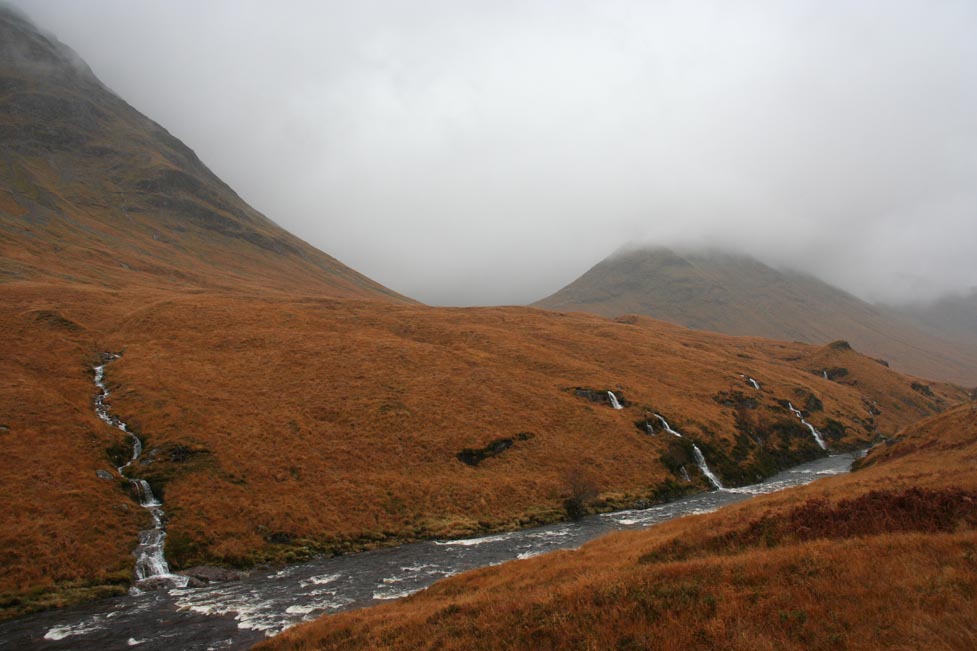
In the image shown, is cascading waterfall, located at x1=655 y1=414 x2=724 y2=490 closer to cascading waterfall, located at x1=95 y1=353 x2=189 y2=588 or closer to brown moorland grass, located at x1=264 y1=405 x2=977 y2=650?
brown moorland grass, located at x1=264 y1=405 x2=977 y2=650

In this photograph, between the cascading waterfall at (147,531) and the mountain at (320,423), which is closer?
the cascading waterfall at (147,531)

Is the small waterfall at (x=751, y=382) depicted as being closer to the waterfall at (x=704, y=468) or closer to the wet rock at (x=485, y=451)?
the waterfall at (x=704, y=468)

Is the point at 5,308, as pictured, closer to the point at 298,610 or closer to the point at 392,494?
the point at 392,494

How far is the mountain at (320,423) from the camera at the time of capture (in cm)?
3662

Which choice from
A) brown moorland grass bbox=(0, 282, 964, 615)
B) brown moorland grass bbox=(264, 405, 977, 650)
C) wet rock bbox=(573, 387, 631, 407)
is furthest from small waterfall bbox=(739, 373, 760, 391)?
brown moorland grass bbox=(264, 405, 977, 650)

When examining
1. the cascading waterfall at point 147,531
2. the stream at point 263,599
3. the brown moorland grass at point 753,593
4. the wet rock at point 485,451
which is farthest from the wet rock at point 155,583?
the wet rock at point 485,451

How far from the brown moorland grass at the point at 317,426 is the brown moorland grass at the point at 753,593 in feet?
63.1

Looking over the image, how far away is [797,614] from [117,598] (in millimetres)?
35092

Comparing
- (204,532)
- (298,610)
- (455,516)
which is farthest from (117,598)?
(455,516)

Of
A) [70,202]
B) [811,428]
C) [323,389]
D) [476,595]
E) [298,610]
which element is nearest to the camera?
[476,595]

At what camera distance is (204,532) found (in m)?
36.5

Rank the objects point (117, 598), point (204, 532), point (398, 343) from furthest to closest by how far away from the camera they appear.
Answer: point (398, 343) → point (204, 532) → point (117, 598)

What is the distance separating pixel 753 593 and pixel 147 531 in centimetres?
3905

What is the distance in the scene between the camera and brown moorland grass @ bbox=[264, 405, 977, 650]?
11.8 metres
